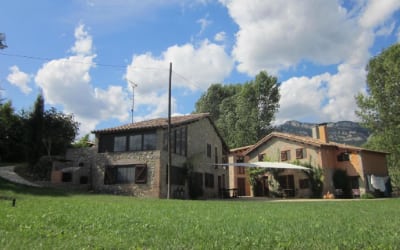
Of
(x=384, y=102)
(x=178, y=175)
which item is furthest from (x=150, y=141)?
(x=384, y=102)

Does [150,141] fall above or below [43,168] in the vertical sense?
above

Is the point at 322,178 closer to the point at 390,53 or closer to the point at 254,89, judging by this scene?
the point at 390,53

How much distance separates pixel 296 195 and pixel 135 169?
629 inches

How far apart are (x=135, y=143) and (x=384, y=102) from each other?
79.2ft

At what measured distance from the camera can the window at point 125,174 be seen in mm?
24188

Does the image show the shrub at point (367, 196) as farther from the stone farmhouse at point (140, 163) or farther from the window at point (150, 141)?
the window at point (150, 141)

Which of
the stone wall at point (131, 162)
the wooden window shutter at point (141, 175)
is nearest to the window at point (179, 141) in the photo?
the stone wall at point (131, 162)

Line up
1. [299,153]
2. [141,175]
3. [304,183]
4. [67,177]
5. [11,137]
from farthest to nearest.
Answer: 1. [11,137]
2. [299,153]
3. [304,183]
4. [67,177]
5. [141,175]

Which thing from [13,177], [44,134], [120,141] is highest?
[44,134]

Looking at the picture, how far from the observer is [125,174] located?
24844mm

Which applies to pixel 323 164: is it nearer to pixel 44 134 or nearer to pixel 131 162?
pixel 131 162

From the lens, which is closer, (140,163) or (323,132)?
(140,163)

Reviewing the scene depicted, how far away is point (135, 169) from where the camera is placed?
24516 millimetres

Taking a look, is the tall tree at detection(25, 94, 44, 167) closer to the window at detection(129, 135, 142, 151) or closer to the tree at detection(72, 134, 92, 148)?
the tree at detection(72, 134, 92, 148)
